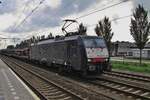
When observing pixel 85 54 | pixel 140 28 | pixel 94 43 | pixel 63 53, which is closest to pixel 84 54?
pixel 85 54

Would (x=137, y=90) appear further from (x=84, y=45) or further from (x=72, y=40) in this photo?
(x=72, y=40)

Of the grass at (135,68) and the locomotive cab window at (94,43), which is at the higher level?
the locomotive cab window at (94,43)

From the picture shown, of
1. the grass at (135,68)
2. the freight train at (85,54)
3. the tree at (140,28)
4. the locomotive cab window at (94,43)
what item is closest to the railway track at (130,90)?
the freight train at (85,54)

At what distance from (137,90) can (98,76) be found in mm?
7160

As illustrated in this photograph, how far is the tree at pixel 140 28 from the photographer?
39969mm

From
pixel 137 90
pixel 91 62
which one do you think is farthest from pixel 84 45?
pixel 137 90

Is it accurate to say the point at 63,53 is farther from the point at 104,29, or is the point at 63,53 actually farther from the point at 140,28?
the point at 104,29

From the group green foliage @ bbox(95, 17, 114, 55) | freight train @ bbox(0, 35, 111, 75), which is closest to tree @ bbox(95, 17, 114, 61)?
green foliage @ bbox(95, 17, 114, 55)

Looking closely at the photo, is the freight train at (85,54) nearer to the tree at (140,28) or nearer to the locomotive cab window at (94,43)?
the locomotive cab window at (94,43)

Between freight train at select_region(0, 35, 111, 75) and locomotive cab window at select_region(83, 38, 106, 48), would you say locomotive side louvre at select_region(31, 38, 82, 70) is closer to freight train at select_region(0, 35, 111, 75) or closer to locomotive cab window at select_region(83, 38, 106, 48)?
freight train at select_region(0, 35, 111, 75)

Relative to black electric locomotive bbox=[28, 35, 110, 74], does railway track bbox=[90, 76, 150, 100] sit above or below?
below

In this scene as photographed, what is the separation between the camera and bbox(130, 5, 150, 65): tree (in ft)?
131

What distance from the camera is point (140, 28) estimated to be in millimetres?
41031

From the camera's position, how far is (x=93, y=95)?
15.6 metres
